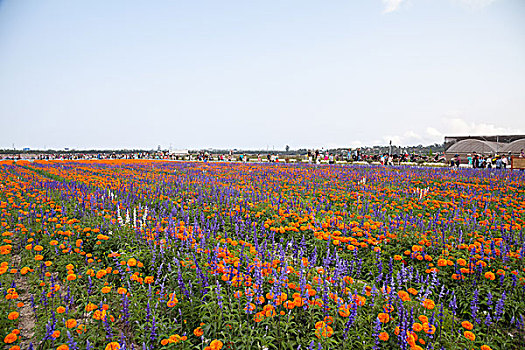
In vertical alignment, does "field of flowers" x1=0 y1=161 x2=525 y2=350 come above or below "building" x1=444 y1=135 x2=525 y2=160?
below

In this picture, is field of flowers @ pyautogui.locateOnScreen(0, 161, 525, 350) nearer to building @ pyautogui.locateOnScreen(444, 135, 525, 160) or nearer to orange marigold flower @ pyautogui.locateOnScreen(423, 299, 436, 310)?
orange marigold flower @ pyautogui.locateOnScreen(423, 299, 436, 310)

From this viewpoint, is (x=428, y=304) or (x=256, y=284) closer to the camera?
(x=428, y=304)

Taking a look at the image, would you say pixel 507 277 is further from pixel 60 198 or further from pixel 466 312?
pixel 60 198

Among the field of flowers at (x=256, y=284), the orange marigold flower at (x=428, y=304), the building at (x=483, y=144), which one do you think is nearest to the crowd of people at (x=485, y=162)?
the field of flowers at (x=256, y=284)

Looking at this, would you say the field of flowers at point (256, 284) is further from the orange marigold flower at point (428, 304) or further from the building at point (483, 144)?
the building at point (483, 144)

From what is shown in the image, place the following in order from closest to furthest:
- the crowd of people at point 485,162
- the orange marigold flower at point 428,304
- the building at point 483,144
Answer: the orange marigold flower at point 428,304 < the crowd of people at point 485,162 < the building at point 483,144

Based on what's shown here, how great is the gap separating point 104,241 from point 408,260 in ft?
18.6

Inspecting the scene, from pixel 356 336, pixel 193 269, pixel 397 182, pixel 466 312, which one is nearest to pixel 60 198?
pixel 193 269

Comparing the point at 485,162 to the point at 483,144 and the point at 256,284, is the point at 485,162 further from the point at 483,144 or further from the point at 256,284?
the point at 483,144

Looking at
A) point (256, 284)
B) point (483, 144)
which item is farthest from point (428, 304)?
point (483, 144)

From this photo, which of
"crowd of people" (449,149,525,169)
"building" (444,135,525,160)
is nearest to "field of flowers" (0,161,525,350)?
"crowd of people" (449,149,525,169)

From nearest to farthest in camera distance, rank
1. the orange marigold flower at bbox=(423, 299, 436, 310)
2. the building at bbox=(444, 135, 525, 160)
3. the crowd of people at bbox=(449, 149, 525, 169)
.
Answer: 1. the orange marigold flower at bbox=(423, 299, 436, 310)
2. the crowd of people at bbox=(449, 149, 525, 169)
3. the building at bbox=(444, 135, 525, 160)

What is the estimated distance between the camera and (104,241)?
5359mm

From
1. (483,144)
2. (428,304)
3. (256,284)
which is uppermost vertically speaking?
(483,144)
